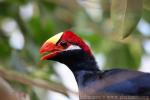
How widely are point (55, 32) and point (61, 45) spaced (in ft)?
4.53

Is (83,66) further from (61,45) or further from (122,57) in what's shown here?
(122,57)

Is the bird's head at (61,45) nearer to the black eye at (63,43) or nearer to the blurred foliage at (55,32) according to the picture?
the black eye at (63,43)

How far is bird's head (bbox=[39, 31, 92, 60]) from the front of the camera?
2.94 m

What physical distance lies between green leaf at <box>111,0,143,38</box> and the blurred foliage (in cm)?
124

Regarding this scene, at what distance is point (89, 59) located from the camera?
3133 millimetres

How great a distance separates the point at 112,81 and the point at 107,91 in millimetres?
109

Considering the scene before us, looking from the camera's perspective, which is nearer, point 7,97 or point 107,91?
point 7,97

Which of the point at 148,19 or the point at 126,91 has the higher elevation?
the point at 148,19

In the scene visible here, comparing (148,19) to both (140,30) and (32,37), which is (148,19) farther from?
(32,37)

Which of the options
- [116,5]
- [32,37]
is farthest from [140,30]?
[116,5]

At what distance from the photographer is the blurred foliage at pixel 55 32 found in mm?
3922

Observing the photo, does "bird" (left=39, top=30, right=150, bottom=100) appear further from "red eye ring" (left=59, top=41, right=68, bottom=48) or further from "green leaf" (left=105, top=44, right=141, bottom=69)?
"green leaf" (left=105, top=44, right=141, bottom=69)

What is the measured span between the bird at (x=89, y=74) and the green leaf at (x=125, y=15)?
1.20 feet

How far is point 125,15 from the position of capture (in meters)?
2.36
